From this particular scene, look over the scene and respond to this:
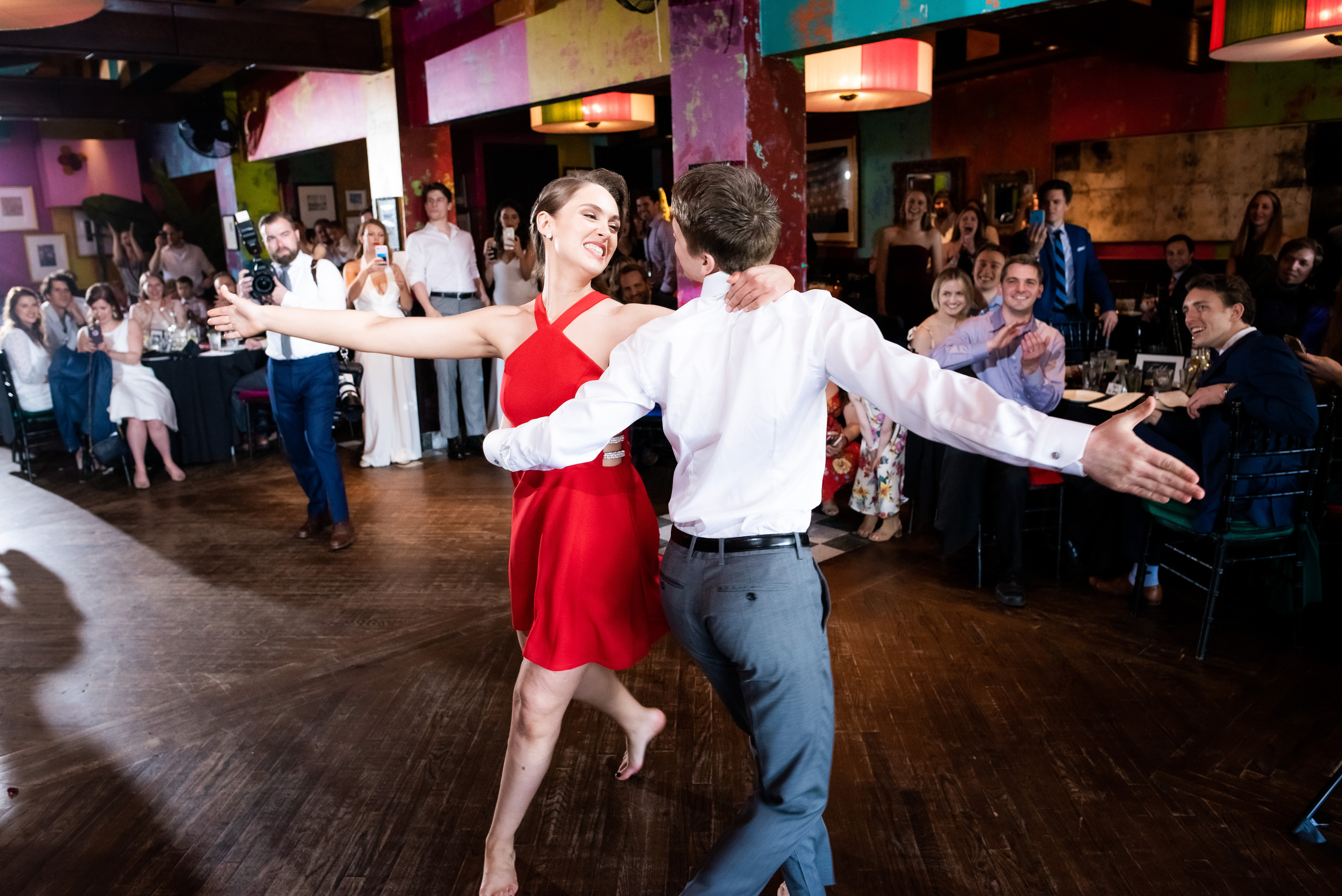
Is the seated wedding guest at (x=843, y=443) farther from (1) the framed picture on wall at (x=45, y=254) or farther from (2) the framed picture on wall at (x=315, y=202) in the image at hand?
(1) the framed picture on wall at (x=45, y=254)

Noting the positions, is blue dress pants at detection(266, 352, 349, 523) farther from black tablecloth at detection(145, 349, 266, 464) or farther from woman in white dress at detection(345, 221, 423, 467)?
black tablecloth at detection(145, 349, 266, 464)

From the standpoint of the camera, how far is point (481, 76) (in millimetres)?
6590

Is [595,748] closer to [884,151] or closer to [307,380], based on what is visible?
[307,380]

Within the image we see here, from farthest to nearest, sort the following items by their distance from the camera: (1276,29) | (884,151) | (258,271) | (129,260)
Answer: (129,260) → (884,151) → (1276,29) → (258,271)

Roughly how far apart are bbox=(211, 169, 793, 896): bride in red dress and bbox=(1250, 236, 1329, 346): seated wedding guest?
402 centimetres


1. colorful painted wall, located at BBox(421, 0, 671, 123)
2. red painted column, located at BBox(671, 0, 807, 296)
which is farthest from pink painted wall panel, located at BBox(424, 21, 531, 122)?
red painted column, located at BBox(671, 0, 807, 296)

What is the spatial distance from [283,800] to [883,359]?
2.04 meters

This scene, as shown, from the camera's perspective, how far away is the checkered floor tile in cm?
434

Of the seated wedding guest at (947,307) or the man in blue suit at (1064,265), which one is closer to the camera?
the seated wedding guest at (947,307)

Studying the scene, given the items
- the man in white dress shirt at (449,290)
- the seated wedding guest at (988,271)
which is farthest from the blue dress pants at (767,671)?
the man in white dress shirt at (449,290)

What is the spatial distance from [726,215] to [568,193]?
1.76 feet

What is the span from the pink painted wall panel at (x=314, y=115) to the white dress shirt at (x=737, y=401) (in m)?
6.91

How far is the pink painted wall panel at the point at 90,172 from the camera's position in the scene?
12828mm

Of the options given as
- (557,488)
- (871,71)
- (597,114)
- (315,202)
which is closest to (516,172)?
(315,202)
